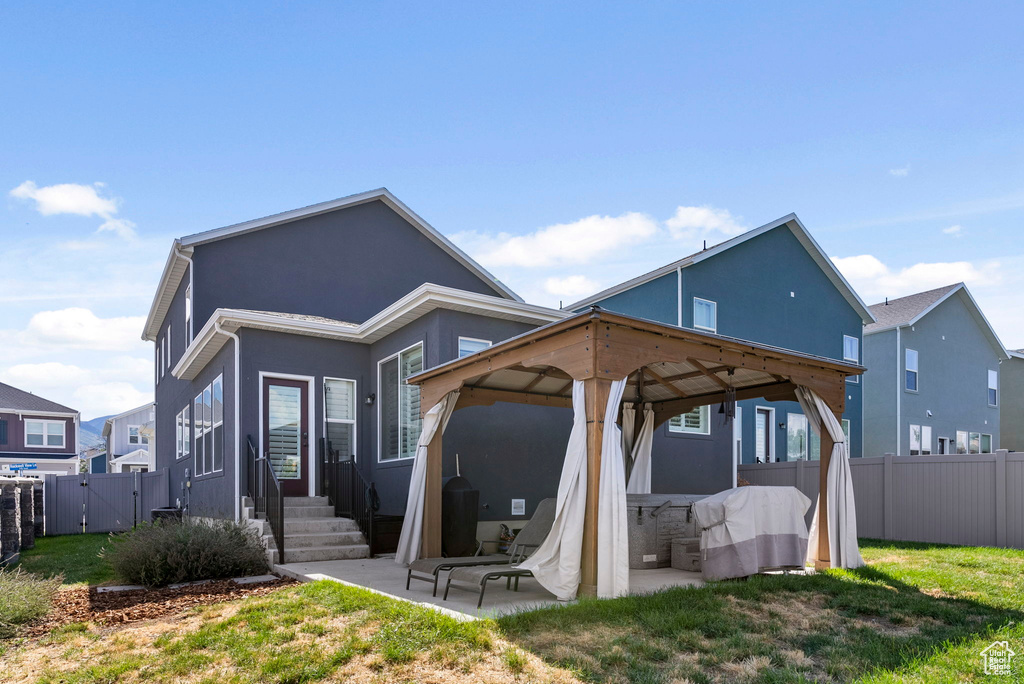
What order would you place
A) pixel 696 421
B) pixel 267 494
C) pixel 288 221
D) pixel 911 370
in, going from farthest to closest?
pixel 911 370 < pixel 696 421 < pixel 288 221 < pixel 267 494

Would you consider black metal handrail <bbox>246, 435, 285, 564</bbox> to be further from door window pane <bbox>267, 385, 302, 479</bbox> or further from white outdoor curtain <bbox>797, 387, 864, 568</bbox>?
white outdoor curtain <bbox>797, 387, 864, 568</bbox>

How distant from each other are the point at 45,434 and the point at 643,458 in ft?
118

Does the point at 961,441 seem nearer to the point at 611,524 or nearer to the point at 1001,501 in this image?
the point at 1001,501

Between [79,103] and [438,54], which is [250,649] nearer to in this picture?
[438,54]

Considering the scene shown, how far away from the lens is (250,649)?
5.71 m

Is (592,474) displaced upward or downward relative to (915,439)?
upward

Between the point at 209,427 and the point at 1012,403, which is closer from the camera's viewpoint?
the point at 209,427

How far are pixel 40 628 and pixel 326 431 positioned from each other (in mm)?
5853

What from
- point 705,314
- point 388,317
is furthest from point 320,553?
point 705,314

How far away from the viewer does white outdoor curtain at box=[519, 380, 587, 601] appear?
697 cm

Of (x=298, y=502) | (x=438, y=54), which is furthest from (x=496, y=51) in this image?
(x=298, y=502)

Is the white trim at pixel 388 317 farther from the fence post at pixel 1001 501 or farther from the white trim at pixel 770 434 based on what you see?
the white trim at pixel 770 434

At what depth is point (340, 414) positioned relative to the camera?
489 inches

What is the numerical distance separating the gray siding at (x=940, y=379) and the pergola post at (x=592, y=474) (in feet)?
59.8
